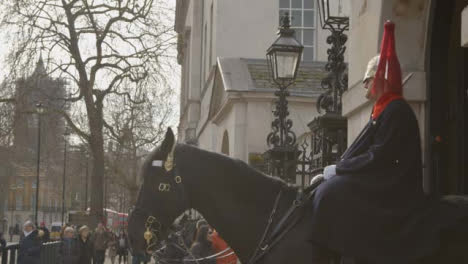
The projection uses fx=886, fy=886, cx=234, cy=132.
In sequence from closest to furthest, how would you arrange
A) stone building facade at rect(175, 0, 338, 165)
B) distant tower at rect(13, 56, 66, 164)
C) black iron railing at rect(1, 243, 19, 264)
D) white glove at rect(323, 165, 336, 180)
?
white glove at rect(323, 165, 336, 180) → black iron railing at rect(1, 243, 19, 264) → stone building facade at rect(175, 0, 338, 165) → distant tower at rect(13, 56, 66, 164)

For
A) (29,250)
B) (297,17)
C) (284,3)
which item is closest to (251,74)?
(284,3)

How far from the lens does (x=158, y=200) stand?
640 cm

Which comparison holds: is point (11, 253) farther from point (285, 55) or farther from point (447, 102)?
point (447, 102)

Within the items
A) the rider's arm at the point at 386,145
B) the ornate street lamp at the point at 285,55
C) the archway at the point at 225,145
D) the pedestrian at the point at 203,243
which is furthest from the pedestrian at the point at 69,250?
the rider's arm at the point at 386,145

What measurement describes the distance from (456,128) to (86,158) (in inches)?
2195

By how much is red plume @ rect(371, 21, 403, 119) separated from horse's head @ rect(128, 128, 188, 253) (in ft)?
4.90

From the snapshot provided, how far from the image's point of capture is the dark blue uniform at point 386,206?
574 centimetres

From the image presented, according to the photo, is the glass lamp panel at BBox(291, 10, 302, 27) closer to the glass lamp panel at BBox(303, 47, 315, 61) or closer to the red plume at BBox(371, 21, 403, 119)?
the glass lamp panel at BBox(303, 47, 315, 61)

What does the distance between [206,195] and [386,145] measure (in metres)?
1.44

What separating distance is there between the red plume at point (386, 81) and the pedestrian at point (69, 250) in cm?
1473

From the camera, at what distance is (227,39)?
26438mm

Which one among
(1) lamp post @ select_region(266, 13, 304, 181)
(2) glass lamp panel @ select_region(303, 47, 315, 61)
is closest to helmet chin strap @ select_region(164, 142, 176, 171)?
(1) lamp post @ select_region(266, 13, 304, 181)

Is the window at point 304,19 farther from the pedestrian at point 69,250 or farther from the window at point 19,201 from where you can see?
the window at point 19,201

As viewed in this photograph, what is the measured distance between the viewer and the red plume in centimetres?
606
